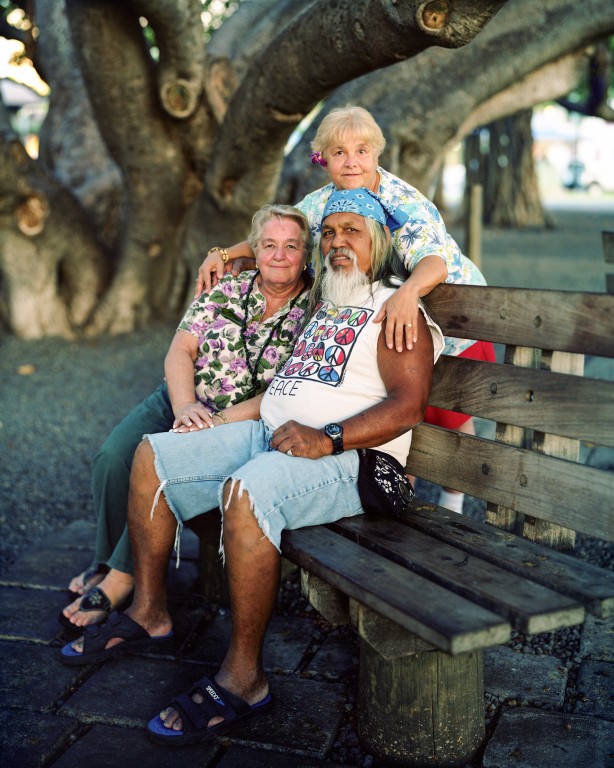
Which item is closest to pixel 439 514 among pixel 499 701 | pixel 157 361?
pixel 499 701

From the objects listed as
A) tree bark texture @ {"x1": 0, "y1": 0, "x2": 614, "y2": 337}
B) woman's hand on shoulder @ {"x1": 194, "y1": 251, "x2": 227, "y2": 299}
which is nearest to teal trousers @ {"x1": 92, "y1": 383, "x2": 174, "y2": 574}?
woman's hand on shoulder @ {"x1": 194, "y1": 251, "x2": 227, "y2": 299}

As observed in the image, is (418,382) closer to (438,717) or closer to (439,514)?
(439,514)

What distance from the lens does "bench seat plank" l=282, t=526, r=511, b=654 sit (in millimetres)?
2273

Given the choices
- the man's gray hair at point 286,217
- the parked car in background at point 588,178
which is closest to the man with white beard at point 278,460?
the man's gray hair at point 286,217

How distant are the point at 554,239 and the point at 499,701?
1830 cm

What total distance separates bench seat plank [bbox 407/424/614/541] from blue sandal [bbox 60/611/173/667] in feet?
3.94

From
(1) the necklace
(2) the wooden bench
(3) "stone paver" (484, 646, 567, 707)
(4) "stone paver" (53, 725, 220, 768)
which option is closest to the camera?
(2) the wooden bench

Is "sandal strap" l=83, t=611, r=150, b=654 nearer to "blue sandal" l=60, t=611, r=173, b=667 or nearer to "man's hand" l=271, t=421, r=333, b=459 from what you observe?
"blue sandal" l=60, t=611, r=173, b=667

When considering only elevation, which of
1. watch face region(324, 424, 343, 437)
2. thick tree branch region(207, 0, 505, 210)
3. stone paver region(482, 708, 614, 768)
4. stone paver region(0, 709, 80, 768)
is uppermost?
thick tree branch region(207, 0, 505, 210)

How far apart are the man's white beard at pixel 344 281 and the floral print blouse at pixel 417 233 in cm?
24

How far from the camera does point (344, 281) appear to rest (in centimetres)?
A: 326

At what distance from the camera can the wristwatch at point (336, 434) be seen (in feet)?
9.81

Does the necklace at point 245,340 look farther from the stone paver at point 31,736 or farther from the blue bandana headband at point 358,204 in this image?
the stone paver at point 31,736

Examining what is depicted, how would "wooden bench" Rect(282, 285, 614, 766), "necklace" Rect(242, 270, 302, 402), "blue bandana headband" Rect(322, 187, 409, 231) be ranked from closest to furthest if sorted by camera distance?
"wooden bench" Rect(282, 285, 614, 766) < "blue bandana headband" Rect(322, 187, 409, 231) < "necklace" Rect(242, 270, 302, 402)
